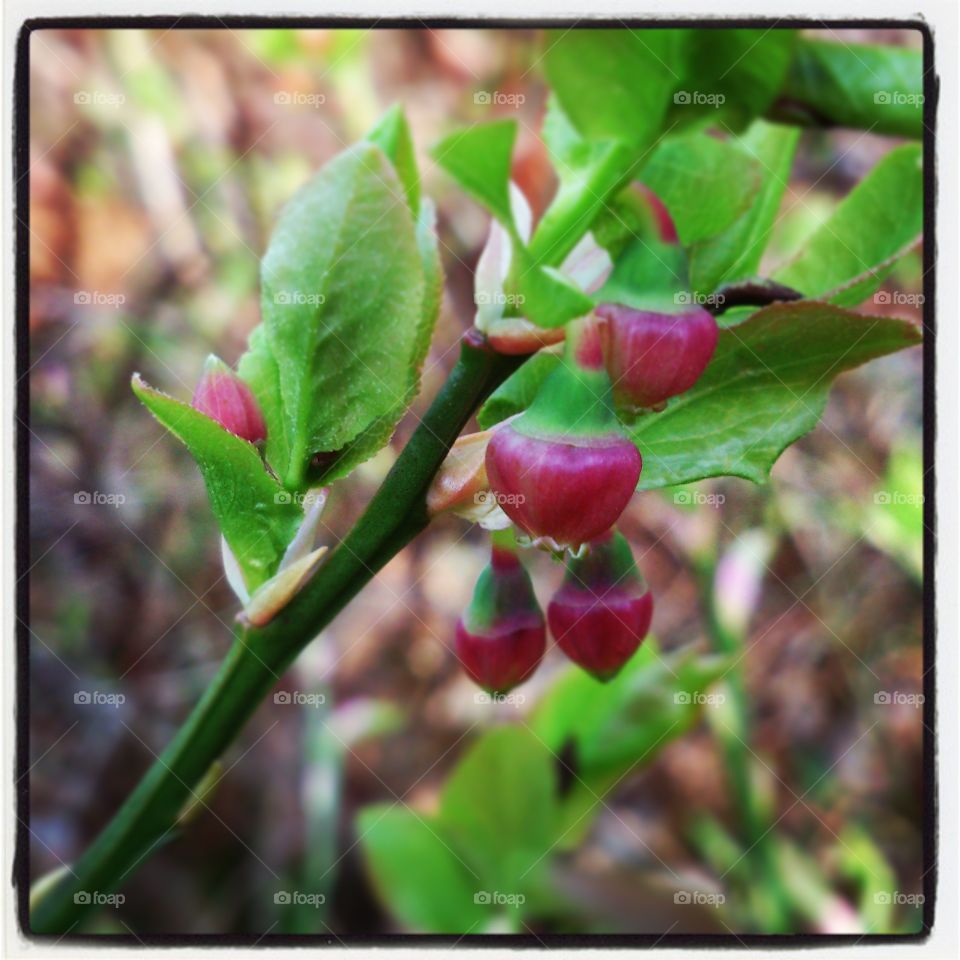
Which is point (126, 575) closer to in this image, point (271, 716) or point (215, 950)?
point (271, 716)

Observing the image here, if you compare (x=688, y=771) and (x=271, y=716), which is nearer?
(x=271, y=716)

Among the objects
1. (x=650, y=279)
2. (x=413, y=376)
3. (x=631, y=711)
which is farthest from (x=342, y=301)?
(x=631, y=711)

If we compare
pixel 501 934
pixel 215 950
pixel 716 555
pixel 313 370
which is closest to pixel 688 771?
pixel 716 555

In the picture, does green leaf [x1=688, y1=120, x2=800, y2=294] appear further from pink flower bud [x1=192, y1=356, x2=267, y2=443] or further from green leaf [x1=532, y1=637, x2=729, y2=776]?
green leaf [x1=532, y1=637, x2=729, y2=776]

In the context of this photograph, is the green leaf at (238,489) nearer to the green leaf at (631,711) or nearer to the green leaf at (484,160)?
the green leaf at (484,160)

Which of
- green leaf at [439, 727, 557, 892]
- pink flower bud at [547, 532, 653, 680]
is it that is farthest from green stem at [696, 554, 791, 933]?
pink flower bud at [547, 532, 653, 680]

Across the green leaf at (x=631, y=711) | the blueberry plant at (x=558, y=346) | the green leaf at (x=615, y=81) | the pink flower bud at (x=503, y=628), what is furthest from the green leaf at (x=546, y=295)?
the green leaf at (x=631, y=711)
